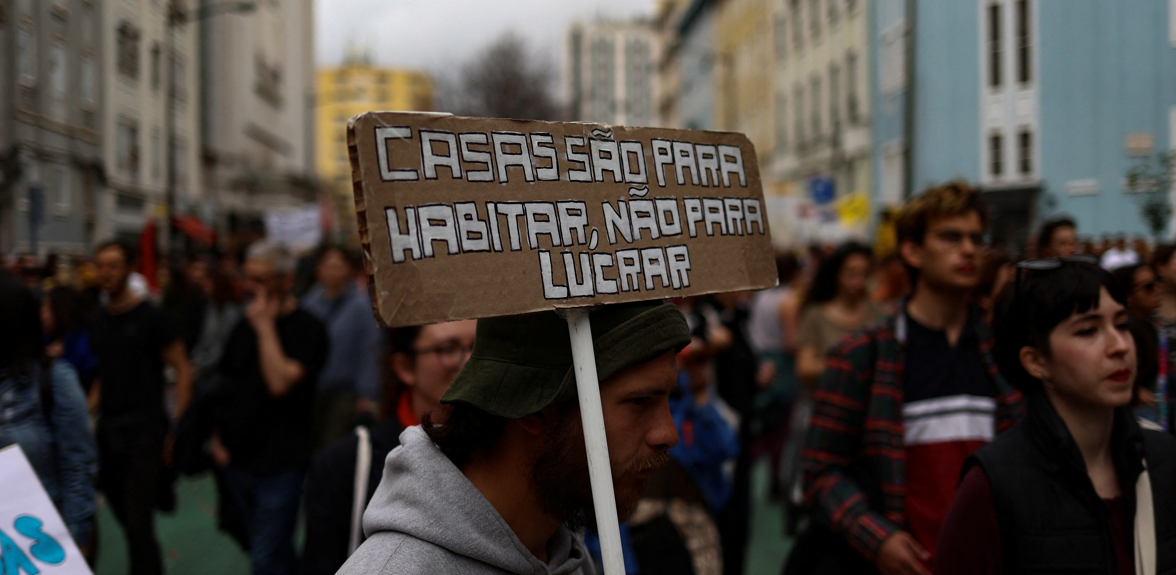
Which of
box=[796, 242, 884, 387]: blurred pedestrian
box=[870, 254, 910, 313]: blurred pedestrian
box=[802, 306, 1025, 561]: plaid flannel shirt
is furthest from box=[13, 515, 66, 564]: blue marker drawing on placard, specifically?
box=[870, 254, 910, 313]: blurred pedestrian

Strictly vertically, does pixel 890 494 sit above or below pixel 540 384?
below

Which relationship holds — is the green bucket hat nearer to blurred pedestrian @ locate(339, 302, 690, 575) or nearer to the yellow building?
blurred pedestrian @ locate(339, 302, 690, 575)

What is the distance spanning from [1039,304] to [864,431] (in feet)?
2.73

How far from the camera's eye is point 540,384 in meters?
1.70

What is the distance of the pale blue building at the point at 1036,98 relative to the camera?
3.62 meters

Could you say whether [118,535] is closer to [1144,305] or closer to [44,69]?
[44,69]

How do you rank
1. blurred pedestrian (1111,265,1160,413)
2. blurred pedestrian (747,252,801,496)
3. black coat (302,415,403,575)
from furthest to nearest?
blurred pedestrian (747,252,801,496) → black coat (302,415,403,575) → blurred pedestrian (1111,265,1160,413)

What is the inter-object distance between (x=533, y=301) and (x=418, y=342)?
6.19 feet

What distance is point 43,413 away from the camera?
3672 millimetres

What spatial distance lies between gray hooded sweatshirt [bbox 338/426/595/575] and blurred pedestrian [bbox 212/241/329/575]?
3403 millimetres

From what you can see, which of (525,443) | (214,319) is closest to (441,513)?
(525,443)

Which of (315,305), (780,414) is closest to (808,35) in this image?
(780,414)

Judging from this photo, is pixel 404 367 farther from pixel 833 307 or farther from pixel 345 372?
pixel 833 307

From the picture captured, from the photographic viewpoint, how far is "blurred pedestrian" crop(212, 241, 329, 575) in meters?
4.91
